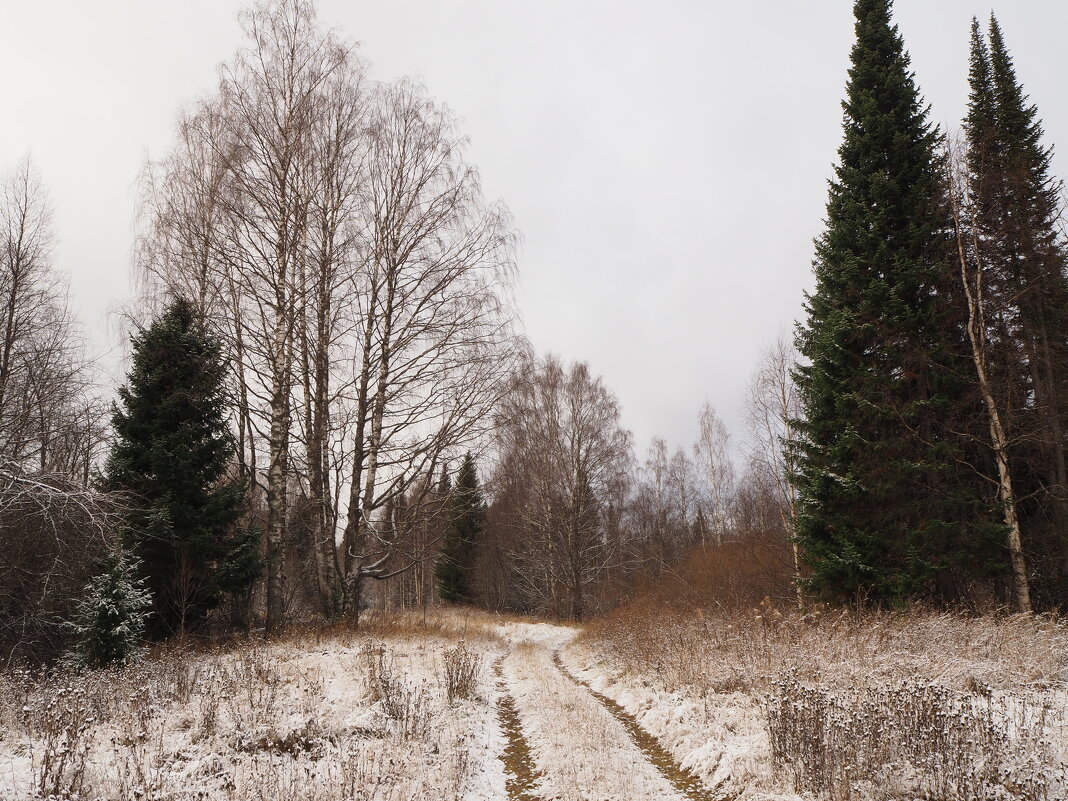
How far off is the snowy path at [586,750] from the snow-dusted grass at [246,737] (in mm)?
548

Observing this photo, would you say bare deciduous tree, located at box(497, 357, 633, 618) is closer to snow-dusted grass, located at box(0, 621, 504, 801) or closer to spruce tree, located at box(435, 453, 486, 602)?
spruce tree, located at box(435, 453, 486, 602)

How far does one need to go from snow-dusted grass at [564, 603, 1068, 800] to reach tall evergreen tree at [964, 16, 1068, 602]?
10.6ft

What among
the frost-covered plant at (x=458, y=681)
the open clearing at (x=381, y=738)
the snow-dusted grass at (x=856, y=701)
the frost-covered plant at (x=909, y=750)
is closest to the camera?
the frost-covered plant at (x=909, y=750)

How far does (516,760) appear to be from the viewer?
591 cm

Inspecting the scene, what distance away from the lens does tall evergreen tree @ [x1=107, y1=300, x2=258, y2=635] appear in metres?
10.5

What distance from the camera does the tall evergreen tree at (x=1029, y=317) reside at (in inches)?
464

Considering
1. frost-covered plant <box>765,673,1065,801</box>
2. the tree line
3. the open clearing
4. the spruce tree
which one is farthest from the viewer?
the spruce tree

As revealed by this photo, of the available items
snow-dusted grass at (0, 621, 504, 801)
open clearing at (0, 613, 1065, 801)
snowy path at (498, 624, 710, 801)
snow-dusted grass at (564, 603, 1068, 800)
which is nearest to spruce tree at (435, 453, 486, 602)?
snow-dusted grass at (564, 603, 1068, 800)

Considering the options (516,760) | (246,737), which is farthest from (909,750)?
(246,737)

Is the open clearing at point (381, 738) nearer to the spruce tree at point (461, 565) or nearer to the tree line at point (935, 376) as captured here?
the tree line at point (935, 376)

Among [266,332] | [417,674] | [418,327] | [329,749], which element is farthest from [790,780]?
[266,332]

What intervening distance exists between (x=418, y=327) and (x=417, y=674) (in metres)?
7.10

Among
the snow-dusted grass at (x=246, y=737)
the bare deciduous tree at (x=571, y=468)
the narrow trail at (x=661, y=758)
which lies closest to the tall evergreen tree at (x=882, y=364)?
the narrow trail at (x=661, y=758)

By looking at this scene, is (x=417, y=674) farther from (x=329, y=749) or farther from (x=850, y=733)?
(x=850, y=733)
